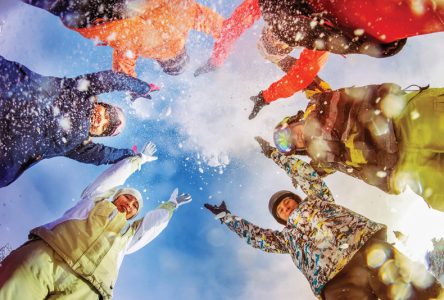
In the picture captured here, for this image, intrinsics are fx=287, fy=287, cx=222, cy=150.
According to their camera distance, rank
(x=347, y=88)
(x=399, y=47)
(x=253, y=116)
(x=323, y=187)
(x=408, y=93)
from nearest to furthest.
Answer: (x=399, y=47) < (x=408, y=93) < (x=347, y=88) < (x=323, y=187) < (x=253, y=116)

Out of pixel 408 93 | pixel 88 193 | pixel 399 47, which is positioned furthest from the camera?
pixel 88 193

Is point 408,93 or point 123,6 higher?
point 123,6

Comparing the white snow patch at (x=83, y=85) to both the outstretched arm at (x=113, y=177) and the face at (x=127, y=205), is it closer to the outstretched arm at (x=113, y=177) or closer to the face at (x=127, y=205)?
the outstretched arm at (x=113, y=177)

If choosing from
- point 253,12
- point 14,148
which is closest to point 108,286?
point 14,148

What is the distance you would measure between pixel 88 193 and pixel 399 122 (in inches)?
162

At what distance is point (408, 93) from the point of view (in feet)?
8.60

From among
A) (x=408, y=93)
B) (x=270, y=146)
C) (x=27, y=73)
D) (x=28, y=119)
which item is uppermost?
(x=27, y=73)

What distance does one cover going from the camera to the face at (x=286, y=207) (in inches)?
173

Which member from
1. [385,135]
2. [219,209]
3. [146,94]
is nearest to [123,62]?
[146,94]

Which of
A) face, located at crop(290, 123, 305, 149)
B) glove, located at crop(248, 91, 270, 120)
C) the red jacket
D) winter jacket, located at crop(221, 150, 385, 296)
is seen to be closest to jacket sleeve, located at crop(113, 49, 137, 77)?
glove, located at crop(248, 91, 270, 120)

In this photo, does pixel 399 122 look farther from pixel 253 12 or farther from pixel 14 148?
pixel 14 148

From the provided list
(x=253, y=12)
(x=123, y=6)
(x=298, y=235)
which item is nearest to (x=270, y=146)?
(x=298, y=235)

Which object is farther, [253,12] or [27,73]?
[253,12]

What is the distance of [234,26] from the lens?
4.56m
